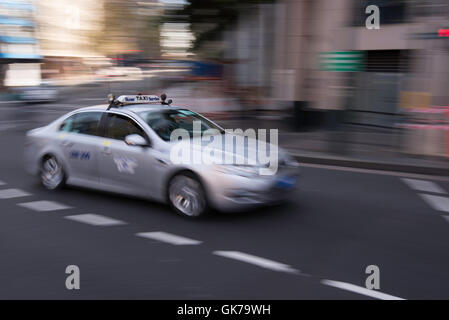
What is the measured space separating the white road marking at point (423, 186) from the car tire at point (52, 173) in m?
5.93

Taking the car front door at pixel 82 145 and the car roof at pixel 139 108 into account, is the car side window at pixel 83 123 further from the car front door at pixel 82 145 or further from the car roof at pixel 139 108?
the car roof at pixel 139 108

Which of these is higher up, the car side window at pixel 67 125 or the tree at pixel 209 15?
the tree at pixel 209 15

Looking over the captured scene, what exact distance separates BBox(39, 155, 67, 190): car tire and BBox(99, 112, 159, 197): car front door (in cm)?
103

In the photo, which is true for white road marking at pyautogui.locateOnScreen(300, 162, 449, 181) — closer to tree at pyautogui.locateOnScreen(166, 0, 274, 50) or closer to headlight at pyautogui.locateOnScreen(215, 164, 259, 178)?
headlight at pyautogui.locateOnScreen(215, 164, 259, 178)

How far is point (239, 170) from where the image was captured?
20.3 ft

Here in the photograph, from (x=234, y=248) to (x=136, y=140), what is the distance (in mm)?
2214

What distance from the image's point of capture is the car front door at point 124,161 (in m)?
6.72

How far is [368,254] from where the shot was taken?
206 inches

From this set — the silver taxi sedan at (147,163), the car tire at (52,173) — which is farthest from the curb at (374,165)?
the car tire at (52,173)

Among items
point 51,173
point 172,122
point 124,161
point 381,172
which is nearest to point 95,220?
point 124,161

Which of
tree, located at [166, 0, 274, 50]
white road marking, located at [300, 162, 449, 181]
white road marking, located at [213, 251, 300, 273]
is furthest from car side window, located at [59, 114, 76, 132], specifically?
tree, located at [166, 0, 274, 50]

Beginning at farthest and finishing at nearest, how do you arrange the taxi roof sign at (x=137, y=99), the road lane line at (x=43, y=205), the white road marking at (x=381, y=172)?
the white road marking at (x=381, y=172) < the taxi roof sign at (x=137, y=99) < the road lane line at (x=43, y=205)
